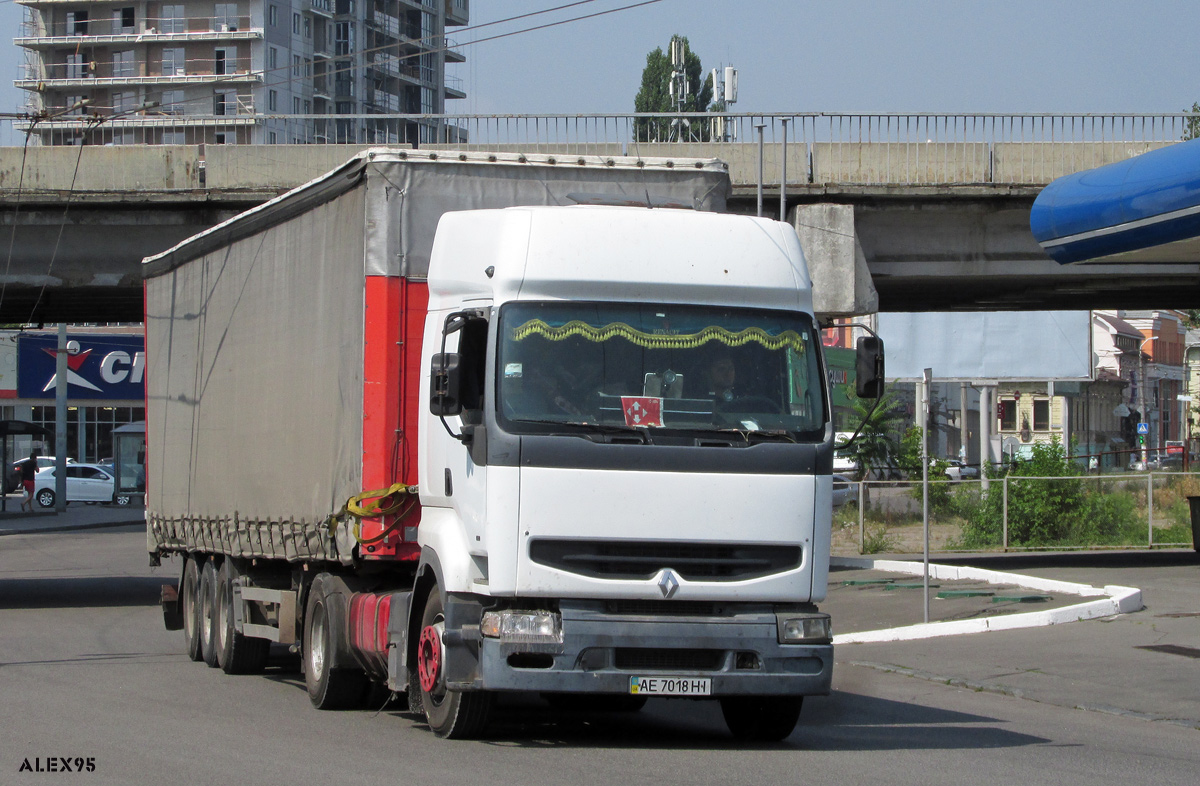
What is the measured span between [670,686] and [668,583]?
0.59 metres

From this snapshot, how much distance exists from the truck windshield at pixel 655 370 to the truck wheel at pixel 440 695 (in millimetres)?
1472

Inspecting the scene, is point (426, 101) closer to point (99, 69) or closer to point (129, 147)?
point (99, 69)

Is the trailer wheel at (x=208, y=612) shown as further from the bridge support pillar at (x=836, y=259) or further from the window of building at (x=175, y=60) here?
the window of building at (x=175, y=60)

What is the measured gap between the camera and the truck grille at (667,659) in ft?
26.7

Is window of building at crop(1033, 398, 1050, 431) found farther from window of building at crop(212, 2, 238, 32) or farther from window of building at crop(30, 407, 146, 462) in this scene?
window of building at crop(212, 2, 238, 32)

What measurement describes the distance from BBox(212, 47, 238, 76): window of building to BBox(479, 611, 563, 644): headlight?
89.8 metres

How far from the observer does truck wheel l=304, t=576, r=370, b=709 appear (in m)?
10.5

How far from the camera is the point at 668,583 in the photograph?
8148mm

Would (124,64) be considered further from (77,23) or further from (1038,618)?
(1038,618)

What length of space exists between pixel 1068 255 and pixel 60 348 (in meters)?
35.3

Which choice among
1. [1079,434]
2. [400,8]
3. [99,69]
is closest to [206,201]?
[1079,434]

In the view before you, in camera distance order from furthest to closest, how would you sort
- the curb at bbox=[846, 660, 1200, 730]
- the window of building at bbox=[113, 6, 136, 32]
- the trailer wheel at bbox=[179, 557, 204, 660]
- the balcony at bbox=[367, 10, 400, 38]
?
the balcony at bbox=[367, 10, 400, 38] → the window of building at bbox=[113, 6, 136, 32] → the trailer wheel at bbox=[179, 557, 204, 660] → the curb at bbox=[846, 660, 1200, 730]

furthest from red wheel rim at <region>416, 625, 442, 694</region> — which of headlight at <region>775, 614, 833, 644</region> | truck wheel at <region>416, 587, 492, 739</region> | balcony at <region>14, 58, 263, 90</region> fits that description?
balcony at <region>14, 58, 263, 90</region>

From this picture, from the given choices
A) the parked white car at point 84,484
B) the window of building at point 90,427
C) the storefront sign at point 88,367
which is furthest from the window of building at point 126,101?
the parked white car at point 84,484
